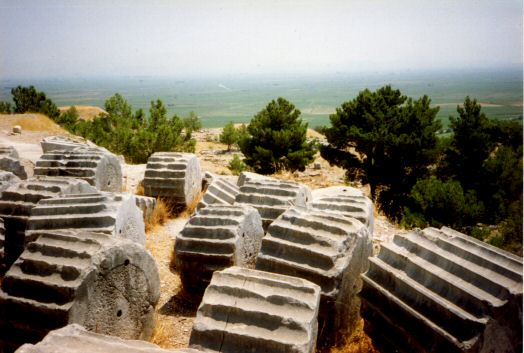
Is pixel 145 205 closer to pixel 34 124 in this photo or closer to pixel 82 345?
pixel 82 345

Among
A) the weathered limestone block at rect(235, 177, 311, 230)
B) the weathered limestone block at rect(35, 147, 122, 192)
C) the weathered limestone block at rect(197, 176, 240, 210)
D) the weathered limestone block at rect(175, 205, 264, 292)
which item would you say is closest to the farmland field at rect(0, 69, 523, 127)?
the weathered limestone block at rect(35, 147, 122, 192)

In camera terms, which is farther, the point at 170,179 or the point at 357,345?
the point at 170,179

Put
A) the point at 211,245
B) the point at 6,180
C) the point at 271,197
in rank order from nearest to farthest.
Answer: the point at 211,245 → the point at 6,180 → the point at 271,197

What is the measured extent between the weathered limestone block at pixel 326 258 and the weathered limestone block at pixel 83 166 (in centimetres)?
417

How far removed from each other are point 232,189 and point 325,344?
15.0 ft

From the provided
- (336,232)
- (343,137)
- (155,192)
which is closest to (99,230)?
(336,232)

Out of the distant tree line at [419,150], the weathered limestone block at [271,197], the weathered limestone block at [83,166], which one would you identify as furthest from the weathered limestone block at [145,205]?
the distant tree line at [419,150]

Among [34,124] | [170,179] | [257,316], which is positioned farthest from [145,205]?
[34,124]

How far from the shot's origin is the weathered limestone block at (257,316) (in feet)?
9.75

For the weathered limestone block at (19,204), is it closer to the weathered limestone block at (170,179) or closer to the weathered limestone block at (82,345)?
the weathered limestone block at (170,179)

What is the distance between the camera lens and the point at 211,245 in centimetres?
485

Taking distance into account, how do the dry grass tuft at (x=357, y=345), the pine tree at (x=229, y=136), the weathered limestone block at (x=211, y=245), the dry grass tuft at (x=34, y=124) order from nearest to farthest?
the dry grass tuft at (x=357, y=345) → the weathered limestone block at (x=211, y=245) → the dry grass tuft at (x=34, y=124) → the pine tree at (x=229, y=136)

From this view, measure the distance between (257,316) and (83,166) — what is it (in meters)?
5.30

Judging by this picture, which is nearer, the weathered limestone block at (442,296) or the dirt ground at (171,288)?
the weathered limestone block at (442,296)
